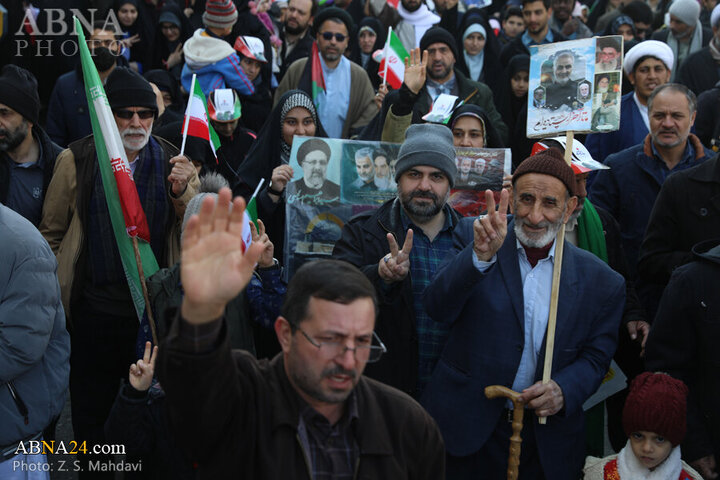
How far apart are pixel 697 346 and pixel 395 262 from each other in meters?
1.56

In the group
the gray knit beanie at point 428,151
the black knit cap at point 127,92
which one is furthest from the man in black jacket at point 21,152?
the gray knit beanie at point 428,151

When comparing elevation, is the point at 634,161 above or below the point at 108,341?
above

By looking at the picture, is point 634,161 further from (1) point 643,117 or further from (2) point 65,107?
→ (2) point 65,107

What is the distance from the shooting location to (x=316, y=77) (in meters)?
7.39

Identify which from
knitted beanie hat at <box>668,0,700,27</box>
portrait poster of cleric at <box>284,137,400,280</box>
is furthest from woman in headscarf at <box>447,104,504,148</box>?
knitted beanie hat at <box>668,0,700,27</box>

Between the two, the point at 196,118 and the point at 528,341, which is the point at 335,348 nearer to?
the point at 528,341

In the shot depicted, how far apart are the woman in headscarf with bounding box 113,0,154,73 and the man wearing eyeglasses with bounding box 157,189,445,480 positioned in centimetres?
814

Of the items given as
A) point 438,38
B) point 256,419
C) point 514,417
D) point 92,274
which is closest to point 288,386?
point 256,419

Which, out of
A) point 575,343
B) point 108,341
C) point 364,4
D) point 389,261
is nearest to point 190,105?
point 108,341

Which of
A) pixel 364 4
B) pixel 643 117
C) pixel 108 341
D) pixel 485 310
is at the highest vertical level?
pixel 364 4

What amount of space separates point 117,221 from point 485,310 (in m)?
2.30

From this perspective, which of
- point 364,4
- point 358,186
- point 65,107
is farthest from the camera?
point 364,4

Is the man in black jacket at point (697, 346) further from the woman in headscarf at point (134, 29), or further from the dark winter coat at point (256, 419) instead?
the woman in headscarf at point (134, 29)

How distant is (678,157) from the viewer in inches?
223
